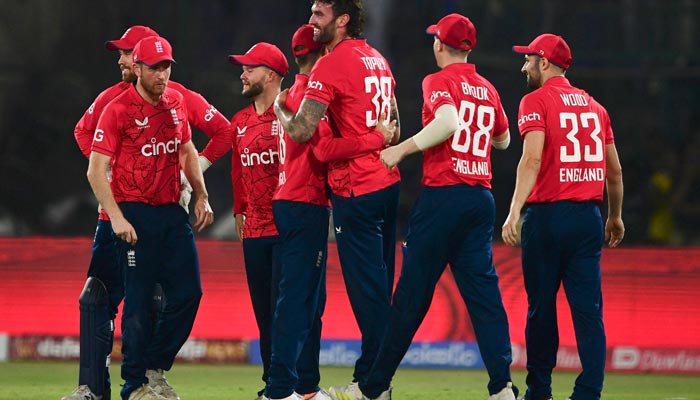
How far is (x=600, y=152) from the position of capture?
703 cm

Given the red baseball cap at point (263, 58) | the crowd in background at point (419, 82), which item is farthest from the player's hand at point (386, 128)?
the crowd in background at point (419, 82)

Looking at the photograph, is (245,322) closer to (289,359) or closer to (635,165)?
(289,359)

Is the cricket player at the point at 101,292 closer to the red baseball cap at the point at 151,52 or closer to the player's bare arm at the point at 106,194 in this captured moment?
the red baseball cap at the point at 151,52

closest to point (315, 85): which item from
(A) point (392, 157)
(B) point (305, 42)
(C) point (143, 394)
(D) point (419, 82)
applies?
(B) point (305, 42)

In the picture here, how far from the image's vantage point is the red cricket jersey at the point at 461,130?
6.62 m

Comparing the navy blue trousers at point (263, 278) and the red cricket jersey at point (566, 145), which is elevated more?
the red cricket jersey at point (566, 145)

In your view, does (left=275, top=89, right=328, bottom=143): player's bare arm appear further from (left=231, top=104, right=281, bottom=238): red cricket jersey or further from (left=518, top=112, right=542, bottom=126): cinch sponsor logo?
(left=518, top=112, right=542, bottom=126): cinch sponsor logo

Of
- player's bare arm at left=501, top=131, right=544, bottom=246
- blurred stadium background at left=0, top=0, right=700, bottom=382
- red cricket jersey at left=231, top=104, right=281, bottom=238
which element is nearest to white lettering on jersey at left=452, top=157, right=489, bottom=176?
player's bare arm at left=501, top=131, right=544, bottom=246

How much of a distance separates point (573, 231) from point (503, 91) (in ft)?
25.6

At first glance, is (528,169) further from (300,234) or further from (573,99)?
(300,234)

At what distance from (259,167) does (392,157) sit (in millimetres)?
1142

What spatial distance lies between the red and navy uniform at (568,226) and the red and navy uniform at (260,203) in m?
1.53

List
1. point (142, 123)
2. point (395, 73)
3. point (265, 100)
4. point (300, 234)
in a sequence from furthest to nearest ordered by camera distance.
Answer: point (395, 73) < point (265, 100) < point (142, 123) < point (300, 234)

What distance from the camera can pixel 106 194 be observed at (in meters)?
6.81
